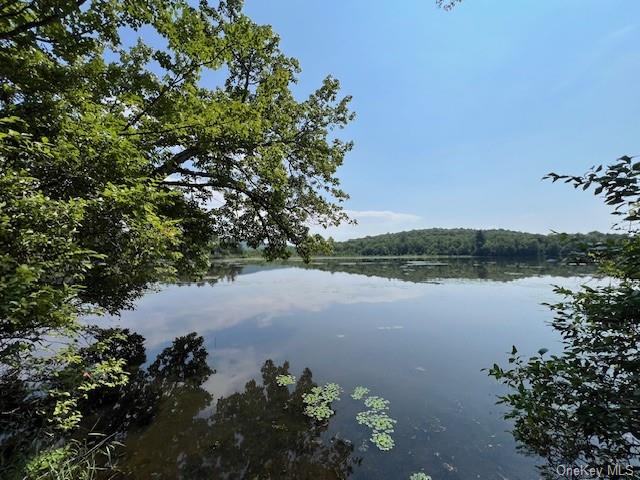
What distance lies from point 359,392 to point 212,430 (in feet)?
12.2

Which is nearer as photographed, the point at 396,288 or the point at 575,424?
the point at 575,424

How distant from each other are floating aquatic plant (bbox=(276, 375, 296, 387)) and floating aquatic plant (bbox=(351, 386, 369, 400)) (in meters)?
1.81

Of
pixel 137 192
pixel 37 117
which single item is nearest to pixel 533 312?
pixel 137 192

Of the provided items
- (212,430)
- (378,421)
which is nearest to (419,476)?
(378,421)

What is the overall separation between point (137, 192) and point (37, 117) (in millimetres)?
2082

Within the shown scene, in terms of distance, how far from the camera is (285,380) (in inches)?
335

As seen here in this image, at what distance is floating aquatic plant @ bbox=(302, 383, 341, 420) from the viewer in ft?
22.3

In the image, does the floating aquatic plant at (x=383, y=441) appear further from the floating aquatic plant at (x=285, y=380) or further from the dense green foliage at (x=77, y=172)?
the dense green foliage at (x=77, y=172)

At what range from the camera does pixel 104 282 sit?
645cm

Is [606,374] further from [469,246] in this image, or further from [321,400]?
[469,246]

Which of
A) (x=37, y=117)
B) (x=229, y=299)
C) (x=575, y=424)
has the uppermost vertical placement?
(x=37, y=117)

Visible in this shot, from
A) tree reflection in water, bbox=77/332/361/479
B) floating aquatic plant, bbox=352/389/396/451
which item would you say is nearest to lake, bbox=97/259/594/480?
tree reflection in water, bbox=77/332/361/479

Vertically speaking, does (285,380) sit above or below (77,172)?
below

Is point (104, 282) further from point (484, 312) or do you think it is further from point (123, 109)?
point (484, 312)
